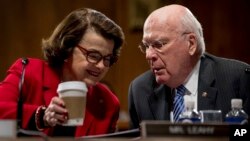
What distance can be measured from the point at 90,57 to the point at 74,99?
520mm

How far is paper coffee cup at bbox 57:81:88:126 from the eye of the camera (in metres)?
1.71

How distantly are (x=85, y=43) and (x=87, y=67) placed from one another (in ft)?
0.35

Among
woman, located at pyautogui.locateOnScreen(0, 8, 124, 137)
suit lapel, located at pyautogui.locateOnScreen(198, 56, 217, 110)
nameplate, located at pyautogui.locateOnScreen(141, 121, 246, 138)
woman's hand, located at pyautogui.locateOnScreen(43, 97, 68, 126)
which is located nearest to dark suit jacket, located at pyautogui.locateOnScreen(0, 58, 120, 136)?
woman, located at pyautogui.locateOnScreen(0, 8, 124, 137)

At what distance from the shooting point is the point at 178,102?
7.53 ft

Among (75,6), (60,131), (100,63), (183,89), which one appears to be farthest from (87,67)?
(75,6)

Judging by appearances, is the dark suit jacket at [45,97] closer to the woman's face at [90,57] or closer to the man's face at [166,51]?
the woman's face at [90,57]

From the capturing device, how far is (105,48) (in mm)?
2211

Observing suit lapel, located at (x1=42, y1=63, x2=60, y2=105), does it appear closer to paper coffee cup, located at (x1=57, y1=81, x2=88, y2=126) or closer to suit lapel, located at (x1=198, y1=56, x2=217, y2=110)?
paper coffee cup, located at (x1=57, y1=81, x2=88, y2=126)

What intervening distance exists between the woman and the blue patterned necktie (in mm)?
264

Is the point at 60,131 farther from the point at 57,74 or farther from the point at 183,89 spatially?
the point at 183,89

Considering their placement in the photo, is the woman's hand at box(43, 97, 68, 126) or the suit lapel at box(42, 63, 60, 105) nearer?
the woman's hand at box(43, 97, 68, 126)

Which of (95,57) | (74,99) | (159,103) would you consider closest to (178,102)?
(159,103)

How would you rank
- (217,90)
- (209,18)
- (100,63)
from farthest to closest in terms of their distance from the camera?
1. (209,18)
2. (217,90)
3. (100,63)

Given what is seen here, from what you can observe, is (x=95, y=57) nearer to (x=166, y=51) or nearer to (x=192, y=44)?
(x=166, y=51)
